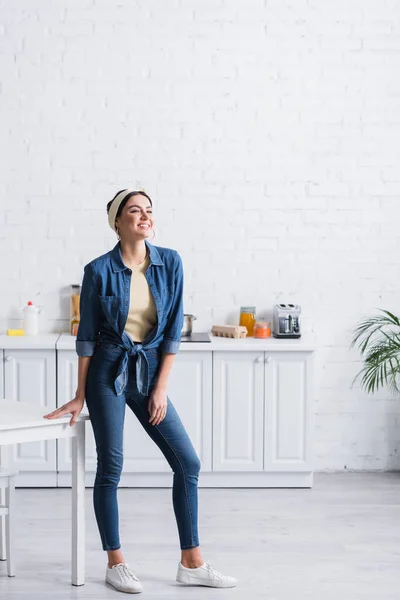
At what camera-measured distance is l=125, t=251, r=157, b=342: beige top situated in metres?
3.19

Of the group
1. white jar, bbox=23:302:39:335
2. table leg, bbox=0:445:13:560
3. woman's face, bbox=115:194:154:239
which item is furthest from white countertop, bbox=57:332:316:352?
woman's face, bbox=115:194:154:239

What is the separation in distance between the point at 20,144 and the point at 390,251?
2.19m

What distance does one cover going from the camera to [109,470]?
10.4ft

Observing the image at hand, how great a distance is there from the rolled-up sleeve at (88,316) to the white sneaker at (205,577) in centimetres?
91

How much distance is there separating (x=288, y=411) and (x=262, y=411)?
0.45 feet

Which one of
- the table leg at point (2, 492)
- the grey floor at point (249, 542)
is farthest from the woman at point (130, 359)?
the table leg at point (2, 492)

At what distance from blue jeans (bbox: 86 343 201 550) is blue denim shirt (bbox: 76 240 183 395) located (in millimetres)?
30

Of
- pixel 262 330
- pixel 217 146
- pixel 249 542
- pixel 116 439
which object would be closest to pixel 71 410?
pixel 116 439

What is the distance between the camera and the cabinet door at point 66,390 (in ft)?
15.0

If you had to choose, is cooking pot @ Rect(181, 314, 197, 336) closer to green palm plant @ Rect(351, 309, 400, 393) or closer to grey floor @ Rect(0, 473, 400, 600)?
grey floor @ Rect(0, 473, 400, 600)

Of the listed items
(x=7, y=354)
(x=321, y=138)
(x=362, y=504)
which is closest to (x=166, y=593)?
(x=362, y=504)

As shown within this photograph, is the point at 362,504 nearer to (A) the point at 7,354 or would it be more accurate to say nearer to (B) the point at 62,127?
(A) the point at 7,354

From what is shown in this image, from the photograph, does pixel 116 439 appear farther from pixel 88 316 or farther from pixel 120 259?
pixel 120 259

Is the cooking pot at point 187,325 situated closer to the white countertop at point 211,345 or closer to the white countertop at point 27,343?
the white countertop at point 211,345
